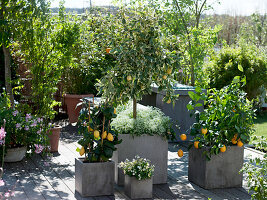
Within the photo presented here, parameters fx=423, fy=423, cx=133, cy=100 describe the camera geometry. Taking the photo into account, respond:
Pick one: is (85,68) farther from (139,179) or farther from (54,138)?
(139,179)

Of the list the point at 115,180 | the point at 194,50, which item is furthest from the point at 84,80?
the point at 115,180

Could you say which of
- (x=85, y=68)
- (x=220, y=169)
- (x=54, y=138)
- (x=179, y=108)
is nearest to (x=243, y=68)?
(x=179, y=108)

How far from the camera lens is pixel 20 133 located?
5.39 metres

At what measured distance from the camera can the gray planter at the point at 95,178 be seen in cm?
421

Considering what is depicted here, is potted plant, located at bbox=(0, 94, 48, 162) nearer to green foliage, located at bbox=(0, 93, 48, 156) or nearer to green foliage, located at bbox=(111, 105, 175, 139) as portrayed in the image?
green foliage, located at bbox=(0, 93, 48, 156)

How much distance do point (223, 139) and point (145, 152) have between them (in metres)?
0.86

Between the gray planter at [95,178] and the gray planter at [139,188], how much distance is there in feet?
0.69

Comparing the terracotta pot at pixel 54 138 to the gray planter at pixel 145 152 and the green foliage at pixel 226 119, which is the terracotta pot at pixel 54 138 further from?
the green foliage at pixel 226 119

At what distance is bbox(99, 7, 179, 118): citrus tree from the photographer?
14.0ft

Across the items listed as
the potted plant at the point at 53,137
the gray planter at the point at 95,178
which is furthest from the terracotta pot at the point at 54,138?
the gray planter at the point at 95,178

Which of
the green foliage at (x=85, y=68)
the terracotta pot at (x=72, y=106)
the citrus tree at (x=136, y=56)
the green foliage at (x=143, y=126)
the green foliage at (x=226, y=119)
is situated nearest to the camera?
the citrus tree at (x=136, y=56)

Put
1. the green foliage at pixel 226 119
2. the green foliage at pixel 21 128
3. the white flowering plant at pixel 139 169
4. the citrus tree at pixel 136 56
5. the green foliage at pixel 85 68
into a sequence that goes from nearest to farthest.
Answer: the white flowering plant at pixel 139 169
the citrus tree at pixel 136 56
the green foliage at pixel 226 119
the green foliage at pixel 21 128
the green foliage at pixel 85 68

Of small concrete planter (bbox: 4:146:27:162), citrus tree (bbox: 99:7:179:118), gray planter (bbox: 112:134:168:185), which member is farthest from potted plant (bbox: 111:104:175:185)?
small concrete planter (bbox: 4:146:27:162)

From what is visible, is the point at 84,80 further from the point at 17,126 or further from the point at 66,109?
the point at 17,126
